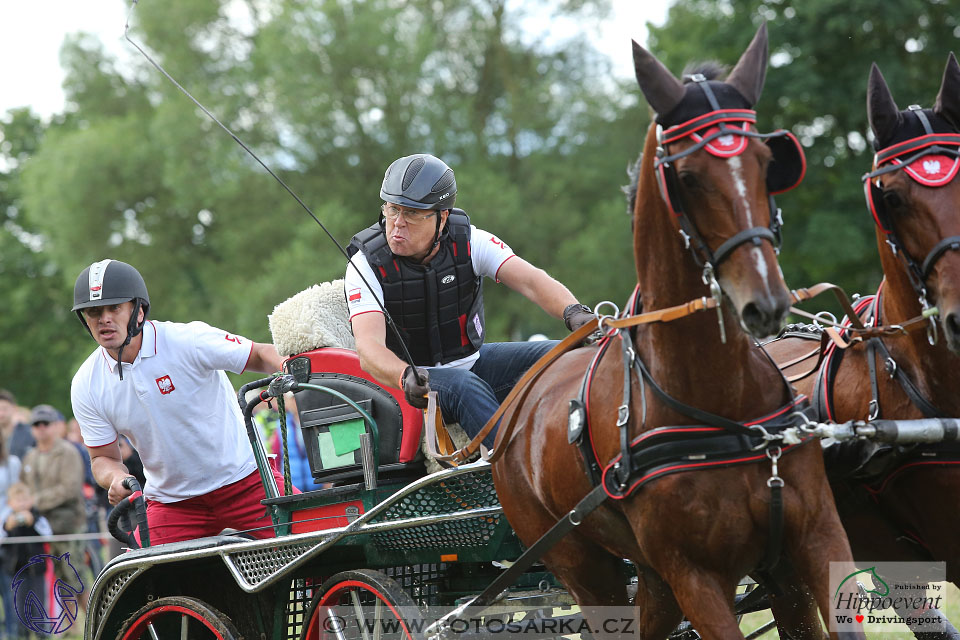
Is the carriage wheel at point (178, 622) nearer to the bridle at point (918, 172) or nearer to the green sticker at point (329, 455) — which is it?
the green sticker at point (329, 455)

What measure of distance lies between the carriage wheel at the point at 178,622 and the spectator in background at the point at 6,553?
4436 mm

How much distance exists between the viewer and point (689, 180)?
115 inches

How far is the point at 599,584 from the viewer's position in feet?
12.8

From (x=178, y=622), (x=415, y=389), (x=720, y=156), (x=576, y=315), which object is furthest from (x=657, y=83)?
(x=178, y=622)

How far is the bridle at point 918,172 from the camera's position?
10.9 feet

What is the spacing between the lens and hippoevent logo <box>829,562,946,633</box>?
300cm

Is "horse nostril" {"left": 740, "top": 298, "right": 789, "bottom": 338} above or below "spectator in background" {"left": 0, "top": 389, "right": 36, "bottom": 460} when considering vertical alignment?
below

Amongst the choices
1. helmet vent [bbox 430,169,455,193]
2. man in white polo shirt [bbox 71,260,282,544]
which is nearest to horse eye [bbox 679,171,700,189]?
helmet vent [bbox 430,169,455,193]

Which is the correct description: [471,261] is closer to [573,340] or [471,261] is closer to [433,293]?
[433,293]

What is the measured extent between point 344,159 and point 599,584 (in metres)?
18.6

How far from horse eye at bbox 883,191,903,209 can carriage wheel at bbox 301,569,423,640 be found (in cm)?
228

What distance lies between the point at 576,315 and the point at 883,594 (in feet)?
4.95

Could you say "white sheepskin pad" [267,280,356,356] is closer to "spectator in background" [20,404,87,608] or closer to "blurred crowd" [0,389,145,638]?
"blurred crowd" [0,389,145,638]

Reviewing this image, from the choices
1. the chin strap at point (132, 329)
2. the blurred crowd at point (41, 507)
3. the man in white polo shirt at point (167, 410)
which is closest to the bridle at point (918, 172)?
the man in white polo shirt at point (167, 410)
